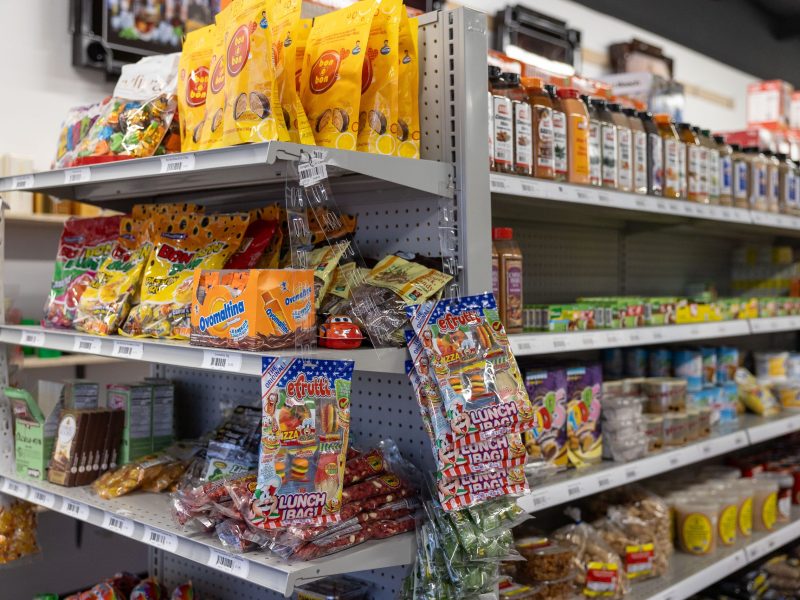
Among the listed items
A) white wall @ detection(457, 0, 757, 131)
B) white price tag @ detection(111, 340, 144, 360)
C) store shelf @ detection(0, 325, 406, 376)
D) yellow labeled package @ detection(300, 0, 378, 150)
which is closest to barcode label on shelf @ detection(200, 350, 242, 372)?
store shelf @ detection(0, 325, 406, 376)

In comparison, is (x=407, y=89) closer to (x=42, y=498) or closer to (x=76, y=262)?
(x=76, y=262)

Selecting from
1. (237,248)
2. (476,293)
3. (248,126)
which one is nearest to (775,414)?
(476,293)

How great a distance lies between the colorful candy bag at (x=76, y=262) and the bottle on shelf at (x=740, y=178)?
2245 mm

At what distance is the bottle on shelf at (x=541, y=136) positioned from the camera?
2.24 meters

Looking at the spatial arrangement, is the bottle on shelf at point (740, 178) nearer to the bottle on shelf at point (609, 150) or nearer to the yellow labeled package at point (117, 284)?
the bottle on shelf at point (609, 150)

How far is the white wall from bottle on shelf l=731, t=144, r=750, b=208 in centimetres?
220

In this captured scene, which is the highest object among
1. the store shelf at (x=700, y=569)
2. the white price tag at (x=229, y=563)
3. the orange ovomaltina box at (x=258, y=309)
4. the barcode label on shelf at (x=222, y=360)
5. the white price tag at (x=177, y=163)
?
the white price tag at (x=177, y=163)

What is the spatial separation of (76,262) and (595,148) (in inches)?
60.7

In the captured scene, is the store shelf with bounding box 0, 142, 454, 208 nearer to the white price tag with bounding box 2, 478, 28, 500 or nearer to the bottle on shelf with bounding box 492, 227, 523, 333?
the bottle on shelf with bounding box 492, 227, 523, 333

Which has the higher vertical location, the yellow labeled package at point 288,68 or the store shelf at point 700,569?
the yellow labeled package at point 288,68

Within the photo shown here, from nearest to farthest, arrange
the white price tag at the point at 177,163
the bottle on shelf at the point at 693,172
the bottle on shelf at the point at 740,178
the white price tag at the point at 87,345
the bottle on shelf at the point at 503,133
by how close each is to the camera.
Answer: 1. the white price tag at the point at 177,163
2. the white price tag at the point at 87,345
3. the bottle on shelf at the point at 503,133
4. the bottle on shelf at the point at 693,172
5. the bottle on shelf at the point at 740,178

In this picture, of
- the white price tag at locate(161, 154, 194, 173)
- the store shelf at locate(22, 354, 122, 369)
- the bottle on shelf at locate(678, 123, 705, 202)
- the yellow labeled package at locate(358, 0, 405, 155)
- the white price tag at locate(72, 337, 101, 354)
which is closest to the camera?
the white price tag at locate(161, 154, 194, 173)

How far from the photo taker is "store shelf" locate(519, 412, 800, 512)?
7.12 feet

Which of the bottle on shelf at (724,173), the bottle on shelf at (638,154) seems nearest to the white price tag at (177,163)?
the bottle on shelf at (638,154)
